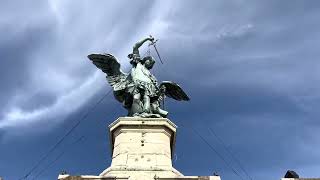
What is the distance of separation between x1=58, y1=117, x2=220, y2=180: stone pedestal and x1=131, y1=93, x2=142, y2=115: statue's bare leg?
1081 mm

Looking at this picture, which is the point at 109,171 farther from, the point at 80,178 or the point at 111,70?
the point at 111,70

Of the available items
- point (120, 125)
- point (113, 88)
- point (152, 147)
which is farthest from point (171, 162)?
point (113, 88)

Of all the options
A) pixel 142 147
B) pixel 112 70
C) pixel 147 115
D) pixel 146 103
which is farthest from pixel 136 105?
pixel 142 147

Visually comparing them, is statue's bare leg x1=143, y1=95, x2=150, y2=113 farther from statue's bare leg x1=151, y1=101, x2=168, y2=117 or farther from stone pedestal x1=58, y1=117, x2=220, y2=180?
stone pedestal x1=58, y1=117, x2=220, y2=180

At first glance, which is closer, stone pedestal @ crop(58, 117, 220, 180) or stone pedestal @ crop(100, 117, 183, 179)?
stone pedestal @ crop(58, 117, 220, 180)

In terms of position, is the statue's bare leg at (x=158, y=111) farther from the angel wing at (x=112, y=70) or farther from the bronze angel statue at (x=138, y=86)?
the angel wing at (x=112, y=70)

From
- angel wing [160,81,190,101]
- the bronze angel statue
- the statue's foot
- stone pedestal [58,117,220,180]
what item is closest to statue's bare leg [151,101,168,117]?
the bronze angel statue

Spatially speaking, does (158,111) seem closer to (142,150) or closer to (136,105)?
(136,105)

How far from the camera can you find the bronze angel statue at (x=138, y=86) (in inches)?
1065

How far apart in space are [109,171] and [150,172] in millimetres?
1646

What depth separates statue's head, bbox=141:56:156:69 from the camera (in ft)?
96.0

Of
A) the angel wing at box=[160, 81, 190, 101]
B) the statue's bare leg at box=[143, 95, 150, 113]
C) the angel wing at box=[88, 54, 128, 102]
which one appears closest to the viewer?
the statue's bare leg at box=[143, 95, 150, 113]

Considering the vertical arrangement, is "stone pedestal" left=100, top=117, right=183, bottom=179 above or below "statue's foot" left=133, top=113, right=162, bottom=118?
below

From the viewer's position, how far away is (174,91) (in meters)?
29.4
